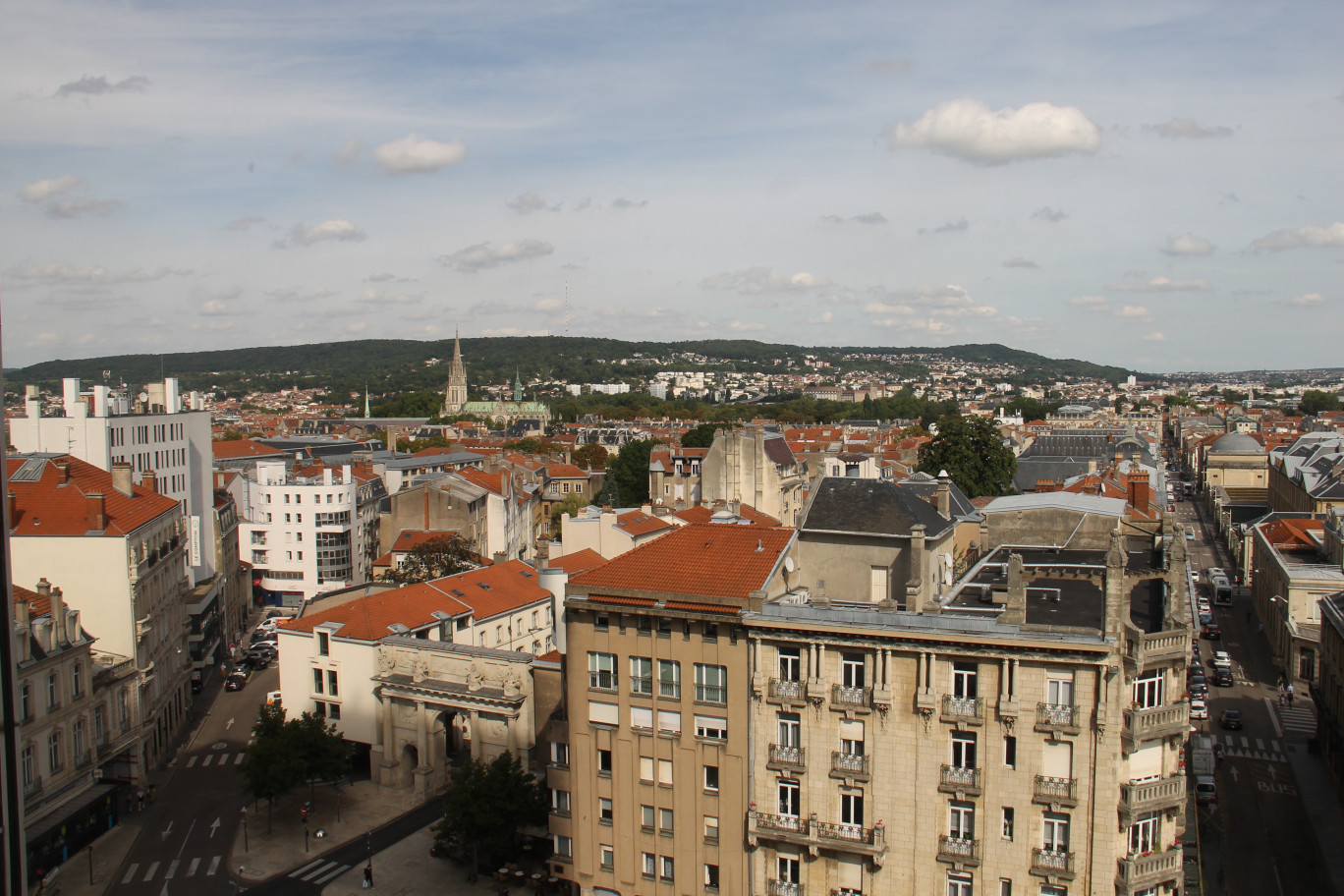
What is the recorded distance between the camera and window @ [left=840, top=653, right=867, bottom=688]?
26688 millimetres

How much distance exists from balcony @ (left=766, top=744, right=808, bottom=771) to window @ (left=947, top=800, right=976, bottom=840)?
12.7ft

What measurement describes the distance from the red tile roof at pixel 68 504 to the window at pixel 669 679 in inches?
1055

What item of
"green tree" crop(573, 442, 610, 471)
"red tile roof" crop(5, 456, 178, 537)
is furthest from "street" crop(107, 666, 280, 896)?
"green tree" crop(573, 442, 610, 471)

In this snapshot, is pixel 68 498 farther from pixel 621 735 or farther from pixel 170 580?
pixel 621 735

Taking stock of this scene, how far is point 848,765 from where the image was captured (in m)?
26.7

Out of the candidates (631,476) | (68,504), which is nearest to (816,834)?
(68,504)

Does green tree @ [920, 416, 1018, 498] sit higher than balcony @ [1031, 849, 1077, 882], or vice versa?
green tree @ [920, 416, 1018, 498]

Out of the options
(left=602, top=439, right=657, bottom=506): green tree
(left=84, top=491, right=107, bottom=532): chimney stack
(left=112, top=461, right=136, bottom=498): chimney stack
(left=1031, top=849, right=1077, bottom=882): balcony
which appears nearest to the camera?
(left=1031, top=849, right=1077, bottom=882): balcony

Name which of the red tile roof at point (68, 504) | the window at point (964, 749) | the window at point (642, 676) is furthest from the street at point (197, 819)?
the window at point (964, 749)

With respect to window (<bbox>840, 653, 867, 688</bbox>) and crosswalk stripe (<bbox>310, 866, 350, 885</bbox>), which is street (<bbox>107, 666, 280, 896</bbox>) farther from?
window (<bbox>840, 653, 867, 688</bbox>)

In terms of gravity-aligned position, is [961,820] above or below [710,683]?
below

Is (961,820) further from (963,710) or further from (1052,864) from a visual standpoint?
(963,710)

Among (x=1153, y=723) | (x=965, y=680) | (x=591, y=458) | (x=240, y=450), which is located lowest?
(x=591, y=458)

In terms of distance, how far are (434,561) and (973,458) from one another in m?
46.5
